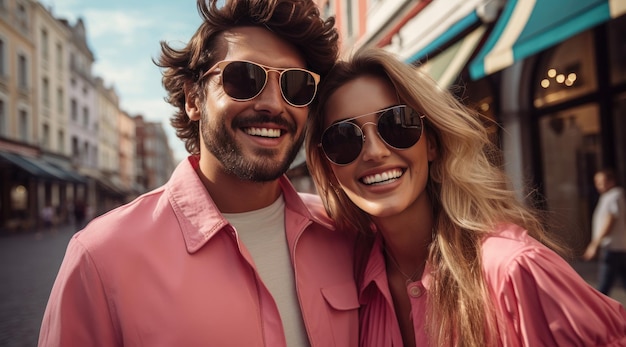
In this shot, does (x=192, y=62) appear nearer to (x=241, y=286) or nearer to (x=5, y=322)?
(x=241, y=286)

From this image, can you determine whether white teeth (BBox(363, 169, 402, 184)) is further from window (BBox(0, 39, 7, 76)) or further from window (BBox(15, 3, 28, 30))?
window (BBox(15, 3, 28, 30))

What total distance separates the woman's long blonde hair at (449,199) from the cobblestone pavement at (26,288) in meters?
4.12

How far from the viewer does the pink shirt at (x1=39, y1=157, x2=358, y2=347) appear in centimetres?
138

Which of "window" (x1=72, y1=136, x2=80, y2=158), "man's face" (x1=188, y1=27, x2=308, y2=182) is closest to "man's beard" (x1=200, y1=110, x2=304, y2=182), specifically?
"man's face" (x1=188, y1=27, x2=308, y2=182)

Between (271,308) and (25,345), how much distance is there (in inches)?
173

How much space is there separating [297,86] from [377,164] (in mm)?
501

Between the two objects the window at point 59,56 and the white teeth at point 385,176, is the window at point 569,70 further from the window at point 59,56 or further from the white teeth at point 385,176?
the window at point 59,56

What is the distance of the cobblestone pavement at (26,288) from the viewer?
4922 mm

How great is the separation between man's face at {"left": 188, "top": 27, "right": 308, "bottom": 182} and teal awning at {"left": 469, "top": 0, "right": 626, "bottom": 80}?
115 inches

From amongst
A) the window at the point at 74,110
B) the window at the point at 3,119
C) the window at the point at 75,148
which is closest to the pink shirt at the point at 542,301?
the window at the point at 3,119

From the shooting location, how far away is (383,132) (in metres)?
1.83

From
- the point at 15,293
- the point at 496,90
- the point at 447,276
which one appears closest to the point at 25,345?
the point at 15,293

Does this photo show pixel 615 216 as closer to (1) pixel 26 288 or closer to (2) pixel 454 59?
(2) pixel 454 59

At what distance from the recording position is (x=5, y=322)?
17.6 feet
